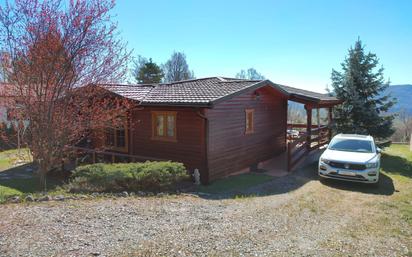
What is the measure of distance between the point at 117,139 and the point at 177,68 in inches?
1702

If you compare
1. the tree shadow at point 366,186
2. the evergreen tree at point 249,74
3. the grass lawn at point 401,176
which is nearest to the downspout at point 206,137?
the tree shadow at point 366,186

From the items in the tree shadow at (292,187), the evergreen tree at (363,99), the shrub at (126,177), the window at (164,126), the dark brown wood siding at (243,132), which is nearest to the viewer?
the shrub at (126,177)

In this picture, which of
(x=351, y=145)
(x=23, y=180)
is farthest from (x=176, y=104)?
(x=23, y=180)

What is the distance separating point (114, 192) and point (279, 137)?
34.4ft

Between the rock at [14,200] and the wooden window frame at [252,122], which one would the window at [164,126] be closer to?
the wooden window frame at [252,122]

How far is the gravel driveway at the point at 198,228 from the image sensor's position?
4.97 metres

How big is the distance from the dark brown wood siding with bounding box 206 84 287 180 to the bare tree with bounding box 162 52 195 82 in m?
40.1

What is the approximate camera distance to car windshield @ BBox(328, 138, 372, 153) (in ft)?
38.6

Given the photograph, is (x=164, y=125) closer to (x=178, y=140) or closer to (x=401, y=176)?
(x=178, y=140)

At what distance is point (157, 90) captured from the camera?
14109 mm

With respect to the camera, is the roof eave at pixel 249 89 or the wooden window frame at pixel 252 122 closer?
the roof eave at pixel 249 89

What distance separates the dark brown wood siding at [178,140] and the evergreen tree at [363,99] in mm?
10404

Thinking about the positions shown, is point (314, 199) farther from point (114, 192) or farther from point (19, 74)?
point (19, 74)

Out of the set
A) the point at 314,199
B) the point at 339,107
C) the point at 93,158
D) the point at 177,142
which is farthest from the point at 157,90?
the point at 339,107
